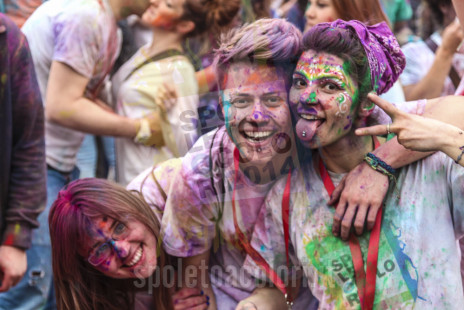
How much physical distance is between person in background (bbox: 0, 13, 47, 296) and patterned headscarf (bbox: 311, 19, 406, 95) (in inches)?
47.7

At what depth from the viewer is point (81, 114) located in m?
3.04

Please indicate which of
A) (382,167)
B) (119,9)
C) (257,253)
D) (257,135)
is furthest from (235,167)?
(119,9)

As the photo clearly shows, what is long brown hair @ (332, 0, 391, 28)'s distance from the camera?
270 centimetres

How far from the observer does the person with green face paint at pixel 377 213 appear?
2195 millimetres

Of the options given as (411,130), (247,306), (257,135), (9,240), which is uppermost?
(411,130)

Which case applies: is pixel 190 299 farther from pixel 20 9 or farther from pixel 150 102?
pixel 20 9

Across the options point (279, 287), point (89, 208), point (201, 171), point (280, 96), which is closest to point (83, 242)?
point (89, 208)

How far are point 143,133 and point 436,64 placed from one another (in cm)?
145

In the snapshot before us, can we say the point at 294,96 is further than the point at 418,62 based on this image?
No

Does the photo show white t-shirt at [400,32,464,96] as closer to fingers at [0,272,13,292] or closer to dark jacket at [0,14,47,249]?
dark jacket at [0,14,47,249]

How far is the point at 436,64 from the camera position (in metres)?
3.45

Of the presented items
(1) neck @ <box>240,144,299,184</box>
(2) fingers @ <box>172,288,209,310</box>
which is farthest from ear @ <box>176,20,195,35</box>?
(2) fingers @ <box>172,288,209,310</box>

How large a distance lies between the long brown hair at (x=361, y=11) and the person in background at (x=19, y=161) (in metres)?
1.24

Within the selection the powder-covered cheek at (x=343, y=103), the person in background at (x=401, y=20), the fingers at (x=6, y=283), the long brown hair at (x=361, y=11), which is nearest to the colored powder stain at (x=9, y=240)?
the fingers at (x=6, y=283)
